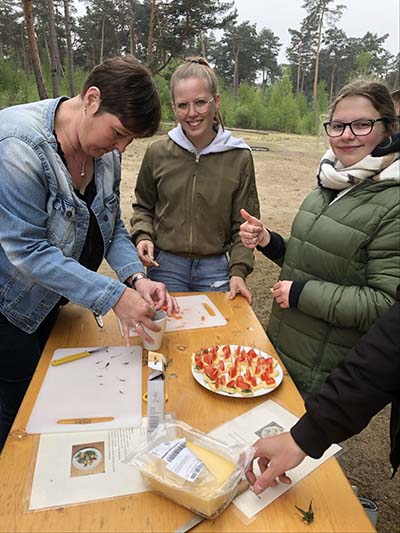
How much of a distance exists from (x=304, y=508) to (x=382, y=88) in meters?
1.39

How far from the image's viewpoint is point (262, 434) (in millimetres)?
1110

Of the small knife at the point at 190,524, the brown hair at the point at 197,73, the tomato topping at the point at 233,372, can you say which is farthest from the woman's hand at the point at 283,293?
the brown hair at the point at 197,73

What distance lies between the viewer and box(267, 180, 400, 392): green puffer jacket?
1401mm

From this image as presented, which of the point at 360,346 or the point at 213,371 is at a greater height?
the point at 360,346

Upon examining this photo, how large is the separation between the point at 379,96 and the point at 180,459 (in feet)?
4.51

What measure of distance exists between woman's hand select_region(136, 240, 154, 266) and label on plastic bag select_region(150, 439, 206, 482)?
1.17 meters

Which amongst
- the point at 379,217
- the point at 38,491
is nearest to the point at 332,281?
the point at 379,217

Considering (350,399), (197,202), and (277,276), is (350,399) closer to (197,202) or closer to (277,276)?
(197,202)

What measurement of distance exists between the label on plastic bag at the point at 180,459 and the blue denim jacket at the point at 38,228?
52 centimetres

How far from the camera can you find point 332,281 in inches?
60.8

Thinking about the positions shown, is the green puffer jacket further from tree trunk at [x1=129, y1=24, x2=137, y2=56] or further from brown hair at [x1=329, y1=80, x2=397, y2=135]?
tree trunk at [x1=129, y1=24, x2=137, y2=56]

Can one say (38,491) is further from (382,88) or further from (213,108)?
(213,108)

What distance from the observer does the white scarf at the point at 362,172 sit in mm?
1451

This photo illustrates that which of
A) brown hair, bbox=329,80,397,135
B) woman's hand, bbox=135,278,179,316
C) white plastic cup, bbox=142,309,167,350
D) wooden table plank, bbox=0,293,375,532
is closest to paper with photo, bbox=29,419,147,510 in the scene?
wooden table plank, bbox=0,293,375,532
